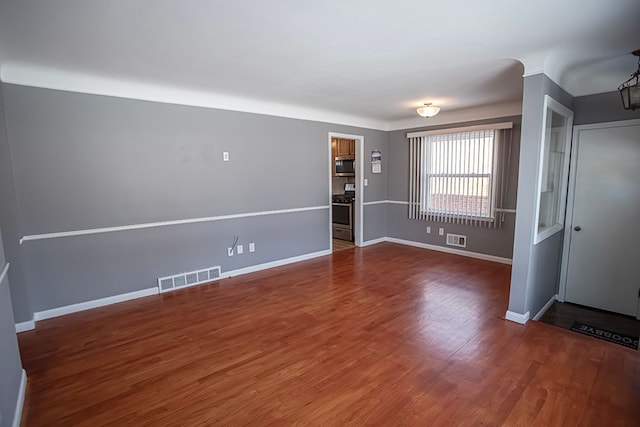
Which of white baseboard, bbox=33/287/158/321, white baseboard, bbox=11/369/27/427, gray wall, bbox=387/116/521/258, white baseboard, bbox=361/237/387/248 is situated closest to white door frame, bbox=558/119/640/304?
gray wall, bbox=387/116/521/258

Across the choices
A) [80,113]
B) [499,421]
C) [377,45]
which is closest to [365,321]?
[499,421]

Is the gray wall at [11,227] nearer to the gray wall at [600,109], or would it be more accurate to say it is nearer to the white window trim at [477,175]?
the white window trim at [477,175]

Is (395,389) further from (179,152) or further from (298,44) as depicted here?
(179,152)

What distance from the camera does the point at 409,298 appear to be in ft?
11.5

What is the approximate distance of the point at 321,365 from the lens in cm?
230

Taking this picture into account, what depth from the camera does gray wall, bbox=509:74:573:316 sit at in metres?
2.72

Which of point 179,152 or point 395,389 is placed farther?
point 179,152

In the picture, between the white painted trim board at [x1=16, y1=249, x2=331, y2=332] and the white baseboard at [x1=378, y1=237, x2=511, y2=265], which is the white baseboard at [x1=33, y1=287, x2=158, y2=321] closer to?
the white painted trim board at [x1=16, y1=249, x2=331, y2=332]

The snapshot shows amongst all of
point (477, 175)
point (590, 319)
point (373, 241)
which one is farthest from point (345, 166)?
point (590, 319)

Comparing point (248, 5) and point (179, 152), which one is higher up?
point (248, 5)

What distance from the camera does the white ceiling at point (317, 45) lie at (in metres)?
1.89

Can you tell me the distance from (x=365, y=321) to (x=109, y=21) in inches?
120

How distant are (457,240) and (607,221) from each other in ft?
7.23

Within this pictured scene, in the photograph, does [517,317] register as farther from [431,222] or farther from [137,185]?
[137,185]
